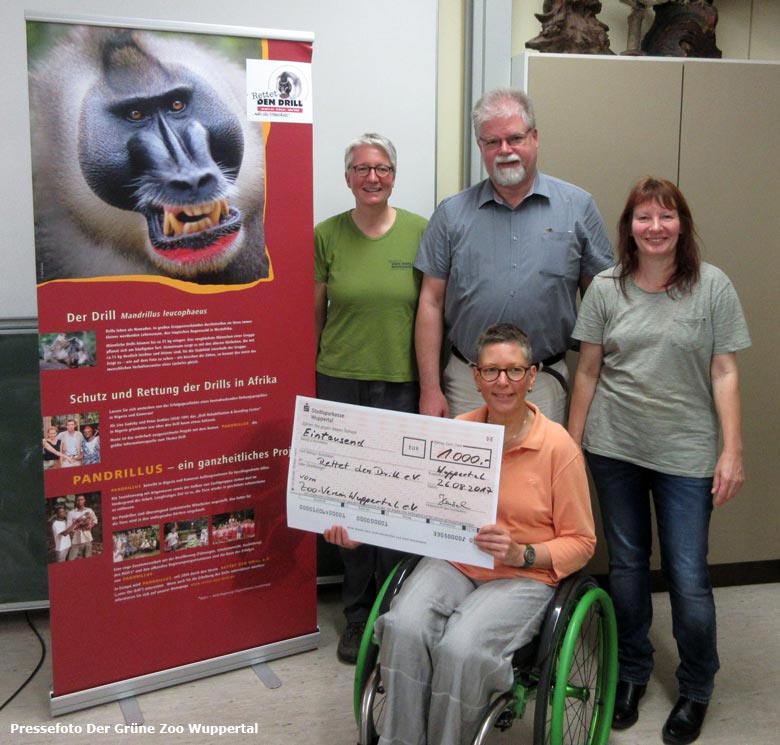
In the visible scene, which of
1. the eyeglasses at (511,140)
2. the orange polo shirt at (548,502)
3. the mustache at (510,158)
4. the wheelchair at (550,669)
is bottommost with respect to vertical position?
the wheelchair at (550,669)

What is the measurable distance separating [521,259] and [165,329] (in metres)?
1.04

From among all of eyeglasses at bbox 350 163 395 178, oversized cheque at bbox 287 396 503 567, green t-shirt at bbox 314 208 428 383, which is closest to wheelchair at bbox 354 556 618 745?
oversized cheque at bbox 287 396 503 567

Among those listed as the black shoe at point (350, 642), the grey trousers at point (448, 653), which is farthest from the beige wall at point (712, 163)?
the grey trousers at point (448, 653)

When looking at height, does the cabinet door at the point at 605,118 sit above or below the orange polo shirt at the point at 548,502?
above

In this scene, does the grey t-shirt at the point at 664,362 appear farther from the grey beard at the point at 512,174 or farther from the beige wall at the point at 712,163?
the beige wall at the point at 712,163

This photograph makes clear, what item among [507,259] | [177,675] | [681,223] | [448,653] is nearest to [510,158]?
[507,259]

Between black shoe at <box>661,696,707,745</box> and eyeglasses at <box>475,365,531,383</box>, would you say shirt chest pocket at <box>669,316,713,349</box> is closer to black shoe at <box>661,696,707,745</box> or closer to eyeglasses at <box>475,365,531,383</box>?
eyeglasses at <box>475,365,531,383</box>

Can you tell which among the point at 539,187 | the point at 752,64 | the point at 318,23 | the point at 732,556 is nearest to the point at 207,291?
the point at 539,187

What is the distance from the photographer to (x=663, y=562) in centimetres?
228

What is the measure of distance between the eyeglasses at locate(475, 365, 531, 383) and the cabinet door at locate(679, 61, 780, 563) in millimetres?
1370

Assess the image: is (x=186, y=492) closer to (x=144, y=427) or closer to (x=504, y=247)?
(x=144, y=427)

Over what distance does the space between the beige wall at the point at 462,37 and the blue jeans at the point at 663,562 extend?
1374mm

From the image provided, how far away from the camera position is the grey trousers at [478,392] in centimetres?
247

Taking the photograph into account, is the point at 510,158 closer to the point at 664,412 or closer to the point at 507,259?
the point at 507,259
